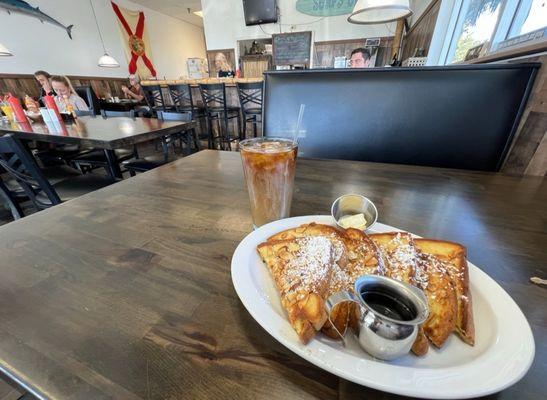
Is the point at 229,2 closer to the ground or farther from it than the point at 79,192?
farther from it

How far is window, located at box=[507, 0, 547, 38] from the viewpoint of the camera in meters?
1.16

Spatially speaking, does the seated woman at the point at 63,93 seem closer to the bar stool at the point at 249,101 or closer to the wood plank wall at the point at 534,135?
the bar stool at the point at 249,101

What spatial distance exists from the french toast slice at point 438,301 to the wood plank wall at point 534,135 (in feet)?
3.24

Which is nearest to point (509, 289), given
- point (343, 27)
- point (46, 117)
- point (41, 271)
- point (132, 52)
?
point (41, 271)

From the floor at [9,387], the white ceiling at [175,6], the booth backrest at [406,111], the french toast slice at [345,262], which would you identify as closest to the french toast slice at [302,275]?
the french toast slice at [345,262]

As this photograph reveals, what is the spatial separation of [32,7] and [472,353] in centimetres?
773

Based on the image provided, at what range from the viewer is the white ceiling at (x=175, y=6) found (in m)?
6.54

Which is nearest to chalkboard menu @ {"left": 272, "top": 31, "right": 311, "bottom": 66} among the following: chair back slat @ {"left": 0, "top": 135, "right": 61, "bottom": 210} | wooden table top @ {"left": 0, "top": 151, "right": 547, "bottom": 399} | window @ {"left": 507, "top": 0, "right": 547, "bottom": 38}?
window @ {"left": 507, "top": 0, "right": 547, "bottom": 38}

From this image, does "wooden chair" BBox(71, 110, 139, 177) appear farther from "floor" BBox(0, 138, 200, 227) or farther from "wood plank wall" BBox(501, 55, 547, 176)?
"wood plank wall" BBox(501, 55, 547, 176)

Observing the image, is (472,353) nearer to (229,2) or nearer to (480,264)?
(480,264)

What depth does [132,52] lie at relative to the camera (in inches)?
267

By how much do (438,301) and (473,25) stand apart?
2.94 meters

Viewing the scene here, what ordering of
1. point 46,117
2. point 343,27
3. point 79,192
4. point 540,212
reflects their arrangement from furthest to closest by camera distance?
1. point 343,27
2. point 46,117
3. point 79,192
4. point 540,212

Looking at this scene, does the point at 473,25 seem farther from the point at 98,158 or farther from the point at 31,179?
the point at 98,158
